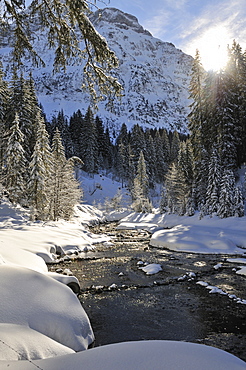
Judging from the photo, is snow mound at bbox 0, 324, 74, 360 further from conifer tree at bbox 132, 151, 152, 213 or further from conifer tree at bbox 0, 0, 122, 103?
conifer tree at bbox 132, 151, 152, 213

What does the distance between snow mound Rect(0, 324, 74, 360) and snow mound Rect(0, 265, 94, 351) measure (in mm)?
270

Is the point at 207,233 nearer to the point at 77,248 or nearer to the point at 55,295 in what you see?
the point at 77,248

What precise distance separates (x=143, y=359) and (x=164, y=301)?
23.4 ft

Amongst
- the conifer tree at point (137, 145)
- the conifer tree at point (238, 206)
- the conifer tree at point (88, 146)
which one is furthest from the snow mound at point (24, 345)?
the conifer tree at point (137, 145)

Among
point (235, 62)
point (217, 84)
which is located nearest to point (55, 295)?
point (217, 84)

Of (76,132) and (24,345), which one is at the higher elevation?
(76,132)

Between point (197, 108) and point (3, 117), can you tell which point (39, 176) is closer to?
point (3, 117)

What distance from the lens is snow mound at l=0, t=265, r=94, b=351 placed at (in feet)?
15.8

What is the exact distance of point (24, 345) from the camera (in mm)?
3830

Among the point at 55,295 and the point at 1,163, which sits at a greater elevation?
the point at 1,163

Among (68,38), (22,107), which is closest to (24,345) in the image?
(68,38)

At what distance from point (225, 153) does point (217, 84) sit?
9.67 metres

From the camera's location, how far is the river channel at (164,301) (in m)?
7.21

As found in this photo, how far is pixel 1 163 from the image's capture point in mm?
28047
